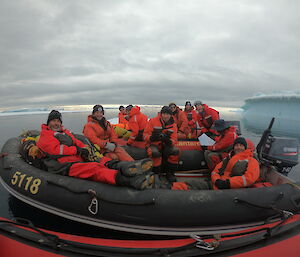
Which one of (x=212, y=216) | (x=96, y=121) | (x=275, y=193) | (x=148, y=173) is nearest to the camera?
(x=212, y=216)

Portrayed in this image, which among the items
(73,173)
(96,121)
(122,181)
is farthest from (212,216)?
(96,121)

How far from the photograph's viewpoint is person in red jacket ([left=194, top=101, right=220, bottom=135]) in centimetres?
511

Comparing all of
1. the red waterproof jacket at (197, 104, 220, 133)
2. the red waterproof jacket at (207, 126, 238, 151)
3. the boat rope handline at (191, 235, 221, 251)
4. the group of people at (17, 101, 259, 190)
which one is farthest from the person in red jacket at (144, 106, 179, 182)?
the red waterproof jacket at (197, 104, 220, 133)

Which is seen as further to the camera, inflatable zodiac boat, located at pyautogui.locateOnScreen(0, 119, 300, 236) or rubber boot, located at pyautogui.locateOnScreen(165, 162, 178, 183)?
rubber boot, located at pyautogui.locateOnScreen(165, 162, 178, 183)

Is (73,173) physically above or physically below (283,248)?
above

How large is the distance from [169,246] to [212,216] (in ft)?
1.65

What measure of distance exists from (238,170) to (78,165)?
1939 millimetres

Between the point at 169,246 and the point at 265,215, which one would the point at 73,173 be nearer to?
the point at 169,246

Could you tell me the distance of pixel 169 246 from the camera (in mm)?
1706

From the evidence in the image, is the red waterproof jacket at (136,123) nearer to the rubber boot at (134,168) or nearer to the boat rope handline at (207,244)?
the rubber boot at (134,168)

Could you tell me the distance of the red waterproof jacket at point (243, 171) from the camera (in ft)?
7.28

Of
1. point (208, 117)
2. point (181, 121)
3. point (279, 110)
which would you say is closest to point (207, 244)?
point (208, 117)

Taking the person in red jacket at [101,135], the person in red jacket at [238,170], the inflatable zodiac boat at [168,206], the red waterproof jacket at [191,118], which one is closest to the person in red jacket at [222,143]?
the person in red jacket at [238,170]

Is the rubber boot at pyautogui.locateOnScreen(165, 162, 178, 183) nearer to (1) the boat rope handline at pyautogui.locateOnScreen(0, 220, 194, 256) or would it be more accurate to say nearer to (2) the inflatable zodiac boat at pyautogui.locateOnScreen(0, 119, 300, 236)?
(2) the inflatable zodiac boat at pyautogui.locateOnScreen(0, 119, 300, 236)
